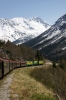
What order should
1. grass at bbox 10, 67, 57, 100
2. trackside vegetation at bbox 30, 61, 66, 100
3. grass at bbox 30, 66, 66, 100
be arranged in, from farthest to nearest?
grass at bbox 30, 66, 66, 100
trackside vegetation at bbox 30, 61, 66, 100
grass at bbox 10, 67, 57, 100

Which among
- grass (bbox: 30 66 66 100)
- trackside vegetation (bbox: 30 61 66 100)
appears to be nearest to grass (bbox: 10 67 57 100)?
trackside vegetation (bbox: 30 61 66 100)

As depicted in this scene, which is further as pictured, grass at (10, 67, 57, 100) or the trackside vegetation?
the trackside vegetation

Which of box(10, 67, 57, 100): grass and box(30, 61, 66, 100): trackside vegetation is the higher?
box(10, 67, 57, 100): grass

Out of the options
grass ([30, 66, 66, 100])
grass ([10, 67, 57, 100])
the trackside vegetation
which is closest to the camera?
grass ([10, 67, 57, 100])

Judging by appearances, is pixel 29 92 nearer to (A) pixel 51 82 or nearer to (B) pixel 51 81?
(A) pixel 51 82

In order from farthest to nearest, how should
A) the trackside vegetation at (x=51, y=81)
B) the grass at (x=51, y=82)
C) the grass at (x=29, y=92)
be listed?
1. the grass at (x=51, y=82)
2. the trackside vegetation at (x=51, y=81)
3. the grass at (x=29, y=92)

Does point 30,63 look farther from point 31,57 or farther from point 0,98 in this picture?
point 0,98

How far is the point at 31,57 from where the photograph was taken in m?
184

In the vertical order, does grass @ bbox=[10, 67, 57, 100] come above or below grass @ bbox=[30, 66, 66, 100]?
above

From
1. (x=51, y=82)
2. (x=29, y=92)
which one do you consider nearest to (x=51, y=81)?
(x=51, y=82)

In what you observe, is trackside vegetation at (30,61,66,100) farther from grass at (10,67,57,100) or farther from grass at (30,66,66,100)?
grass at (10,67,57,100)

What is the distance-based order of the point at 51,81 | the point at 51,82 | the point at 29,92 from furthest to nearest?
the point at 51,81 < the point at 51,82 < the point at 29,92

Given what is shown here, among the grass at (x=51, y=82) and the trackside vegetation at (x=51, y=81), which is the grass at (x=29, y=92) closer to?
the trackside vegetation at (x=51, y=81)

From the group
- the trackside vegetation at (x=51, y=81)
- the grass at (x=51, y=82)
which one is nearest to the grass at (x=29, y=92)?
the trackside vegetation at (x=51, y=81)
